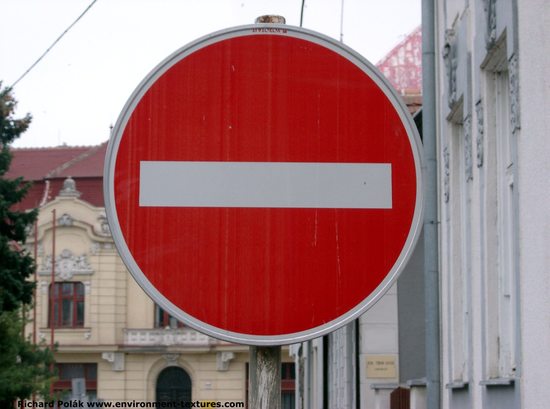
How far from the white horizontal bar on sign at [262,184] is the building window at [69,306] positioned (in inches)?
2121

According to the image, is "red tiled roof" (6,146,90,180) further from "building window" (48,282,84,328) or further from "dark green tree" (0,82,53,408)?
"dark green tree" (0,82,53,408)

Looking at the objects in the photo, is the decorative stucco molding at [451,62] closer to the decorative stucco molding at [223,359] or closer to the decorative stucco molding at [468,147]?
the decorative stucco molding at [468,147]

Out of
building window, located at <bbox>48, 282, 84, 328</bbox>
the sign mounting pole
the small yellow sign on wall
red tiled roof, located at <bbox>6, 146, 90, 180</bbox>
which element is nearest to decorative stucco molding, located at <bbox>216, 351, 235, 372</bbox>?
building window, located at <bbox>48, 282, 84, 328</bbox>

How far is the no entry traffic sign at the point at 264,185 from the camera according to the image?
2.62 meters

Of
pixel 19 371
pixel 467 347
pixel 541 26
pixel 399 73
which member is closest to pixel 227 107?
pixel 541 26

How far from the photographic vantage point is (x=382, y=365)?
64.0ft

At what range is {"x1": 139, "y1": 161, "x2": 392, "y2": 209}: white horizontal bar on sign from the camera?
2668 millimetres

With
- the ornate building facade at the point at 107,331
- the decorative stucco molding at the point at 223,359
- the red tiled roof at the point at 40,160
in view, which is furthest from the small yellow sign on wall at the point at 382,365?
the red tiled roof at the point at 40,160

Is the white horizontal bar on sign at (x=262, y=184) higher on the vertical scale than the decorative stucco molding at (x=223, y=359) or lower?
lower

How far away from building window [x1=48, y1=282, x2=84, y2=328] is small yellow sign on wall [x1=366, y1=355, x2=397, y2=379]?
37.6 m

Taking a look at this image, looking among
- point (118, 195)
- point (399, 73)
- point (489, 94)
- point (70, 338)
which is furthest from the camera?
point (70, 338)

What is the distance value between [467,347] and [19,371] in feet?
69.4

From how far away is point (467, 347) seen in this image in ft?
32.3

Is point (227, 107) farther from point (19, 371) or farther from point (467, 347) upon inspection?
point (19, 371)
